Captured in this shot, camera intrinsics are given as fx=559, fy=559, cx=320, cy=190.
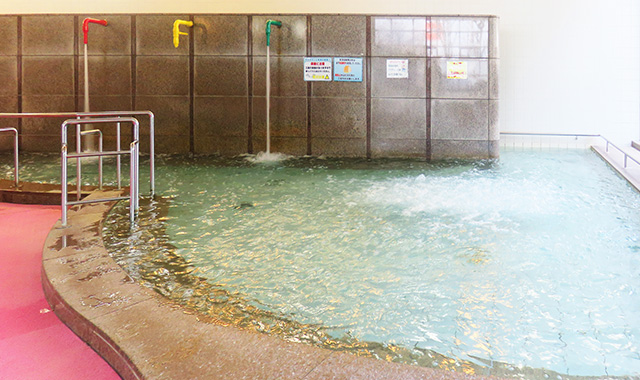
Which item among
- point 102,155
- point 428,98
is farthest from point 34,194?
point 428,98

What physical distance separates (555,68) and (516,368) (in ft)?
31.0

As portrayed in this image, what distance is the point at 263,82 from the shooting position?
9.84 meters

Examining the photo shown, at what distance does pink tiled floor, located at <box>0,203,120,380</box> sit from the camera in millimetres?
2615

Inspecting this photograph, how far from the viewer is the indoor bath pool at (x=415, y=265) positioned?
2936 mm

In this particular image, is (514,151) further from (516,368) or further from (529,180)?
(516,368)

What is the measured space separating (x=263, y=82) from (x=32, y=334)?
24.1 ft

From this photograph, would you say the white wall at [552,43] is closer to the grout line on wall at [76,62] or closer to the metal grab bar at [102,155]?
the grout line on wall at [76,62]

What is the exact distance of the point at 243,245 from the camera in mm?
4625

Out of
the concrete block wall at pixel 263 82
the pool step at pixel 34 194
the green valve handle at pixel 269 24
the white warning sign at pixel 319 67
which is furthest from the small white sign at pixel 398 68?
the pool step at pixel 34 194

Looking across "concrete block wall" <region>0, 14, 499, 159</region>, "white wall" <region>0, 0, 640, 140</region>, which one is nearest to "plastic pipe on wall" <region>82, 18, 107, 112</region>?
"concrete block wall" <region>0, 14, 499, 159</region>

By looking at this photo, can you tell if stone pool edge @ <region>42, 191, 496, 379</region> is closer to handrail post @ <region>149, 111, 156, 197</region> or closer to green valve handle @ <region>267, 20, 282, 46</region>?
handrail post @ <region>149, 111, 156, 197</region>

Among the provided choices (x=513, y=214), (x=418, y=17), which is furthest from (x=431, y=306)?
(x=418, y=17)

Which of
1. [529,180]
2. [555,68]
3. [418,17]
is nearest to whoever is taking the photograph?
[529,180]

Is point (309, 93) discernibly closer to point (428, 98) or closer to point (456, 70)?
point (428, 98)
